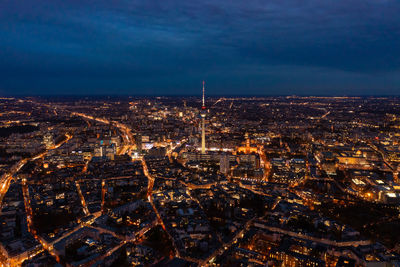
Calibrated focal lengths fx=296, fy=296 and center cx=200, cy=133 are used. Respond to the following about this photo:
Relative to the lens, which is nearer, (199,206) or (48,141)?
(199,206)

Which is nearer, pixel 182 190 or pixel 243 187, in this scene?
pixel 182 190

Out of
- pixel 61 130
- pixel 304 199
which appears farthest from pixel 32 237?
pixel 61 130

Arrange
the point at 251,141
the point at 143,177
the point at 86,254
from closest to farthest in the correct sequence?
the point at 86,254
the point at 143,177
the point at 251,141

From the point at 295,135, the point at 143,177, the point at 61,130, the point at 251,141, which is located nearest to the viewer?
the point at 143,177

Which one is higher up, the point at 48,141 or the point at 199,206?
the point at 48,141

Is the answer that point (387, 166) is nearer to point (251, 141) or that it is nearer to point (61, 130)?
point (251, 141)

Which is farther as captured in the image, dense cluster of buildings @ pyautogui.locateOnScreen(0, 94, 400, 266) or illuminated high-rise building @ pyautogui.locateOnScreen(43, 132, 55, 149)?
illuminated high-rise building @ pyautogui.locateOnScreen(43, 132, 55, 149)

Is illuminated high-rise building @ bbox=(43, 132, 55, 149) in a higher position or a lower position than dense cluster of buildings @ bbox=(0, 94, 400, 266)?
higher

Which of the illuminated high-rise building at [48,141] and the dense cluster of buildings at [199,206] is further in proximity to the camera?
the illuminated high-rise building at [48,141]

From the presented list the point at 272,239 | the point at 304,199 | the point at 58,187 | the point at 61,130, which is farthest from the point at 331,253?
the point at 61,130

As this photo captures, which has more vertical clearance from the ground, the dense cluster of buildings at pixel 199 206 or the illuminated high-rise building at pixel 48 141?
the illuminated high-rise building at pixel 48 141
